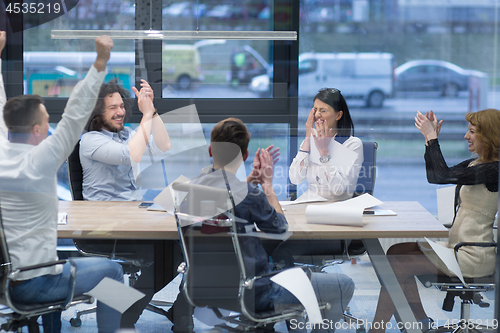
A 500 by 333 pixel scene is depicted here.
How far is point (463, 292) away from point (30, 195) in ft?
6.57

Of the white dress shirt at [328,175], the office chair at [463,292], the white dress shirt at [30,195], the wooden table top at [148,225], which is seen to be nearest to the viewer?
the white dress shirt at [30,195]

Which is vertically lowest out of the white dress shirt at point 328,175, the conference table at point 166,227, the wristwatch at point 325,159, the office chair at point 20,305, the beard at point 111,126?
the office chair at point 20,305

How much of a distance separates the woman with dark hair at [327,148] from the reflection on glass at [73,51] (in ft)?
2.72

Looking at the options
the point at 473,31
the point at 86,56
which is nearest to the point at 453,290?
the point at 473,31

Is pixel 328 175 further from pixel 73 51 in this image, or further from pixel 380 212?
pixel 73 51

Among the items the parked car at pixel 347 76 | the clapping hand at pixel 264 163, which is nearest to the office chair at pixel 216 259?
the clapping hand at pixel 264 163

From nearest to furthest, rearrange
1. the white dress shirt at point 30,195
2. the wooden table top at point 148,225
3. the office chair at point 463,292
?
1. the white dress shirt at point 30,195
2. the wooden table top at point 148,225
3. the office chair at point 463,292

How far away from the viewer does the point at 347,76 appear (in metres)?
2.27

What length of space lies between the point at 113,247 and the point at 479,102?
1.78 meters

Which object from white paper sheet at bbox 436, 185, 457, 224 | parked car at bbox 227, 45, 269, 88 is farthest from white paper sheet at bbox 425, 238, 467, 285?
parked car at bbox 227, 45, 269, 88

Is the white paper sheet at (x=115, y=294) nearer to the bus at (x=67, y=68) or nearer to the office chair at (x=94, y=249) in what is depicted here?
the office chair at (x=94, y=249)

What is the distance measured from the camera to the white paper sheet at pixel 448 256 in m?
2.33

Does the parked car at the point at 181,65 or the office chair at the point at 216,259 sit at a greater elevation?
the parked car at the point at 181,65

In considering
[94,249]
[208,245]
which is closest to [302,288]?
[208,245]
